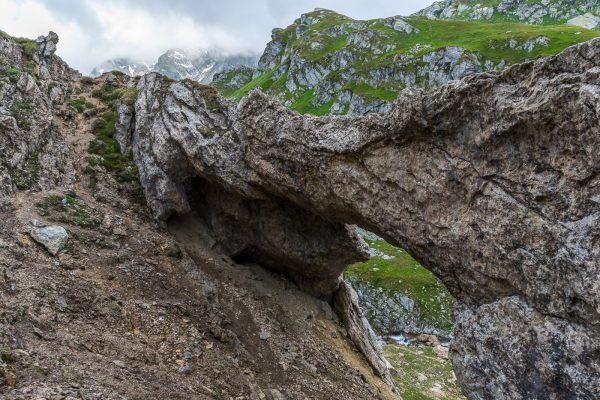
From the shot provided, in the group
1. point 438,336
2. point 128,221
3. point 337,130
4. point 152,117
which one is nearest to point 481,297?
point 337,130

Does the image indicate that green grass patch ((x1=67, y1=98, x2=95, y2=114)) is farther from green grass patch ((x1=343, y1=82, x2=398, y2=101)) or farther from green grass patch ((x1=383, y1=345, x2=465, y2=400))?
green grass patch ((x1=343, y1=82, x2=398, y2=101))

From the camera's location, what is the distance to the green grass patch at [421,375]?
37.3 meters

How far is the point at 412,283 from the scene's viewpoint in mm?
65312

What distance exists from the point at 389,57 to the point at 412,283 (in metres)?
99.1

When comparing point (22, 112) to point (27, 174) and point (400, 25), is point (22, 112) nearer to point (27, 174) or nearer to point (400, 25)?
point (27, 174)

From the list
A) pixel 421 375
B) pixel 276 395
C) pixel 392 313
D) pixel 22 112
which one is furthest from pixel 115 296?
pixel 392 313

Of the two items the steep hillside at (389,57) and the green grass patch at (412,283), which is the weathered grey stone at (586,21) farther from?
the green grass patch at (412,283)

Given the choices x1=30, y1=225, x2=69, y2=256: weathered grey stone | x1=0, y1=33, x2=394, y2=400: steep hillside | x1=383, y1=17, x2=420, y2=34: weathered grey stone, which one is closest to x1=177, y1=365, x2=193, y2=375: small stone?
x1=0, y1=33, x2=394, y2=400: steep hillside

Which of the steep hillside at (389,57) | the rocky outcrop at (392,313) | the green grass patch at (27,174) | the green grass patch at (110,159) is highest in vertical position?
the steep hillside at (389,57)

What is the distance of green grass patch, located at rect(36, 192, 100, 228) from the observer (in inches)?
1041

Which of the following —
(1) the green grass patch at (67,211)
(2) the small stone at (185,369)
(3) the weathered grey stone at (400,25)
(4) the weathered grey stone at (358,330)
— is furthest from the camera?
(3) the weathered grey stone at (400,25)

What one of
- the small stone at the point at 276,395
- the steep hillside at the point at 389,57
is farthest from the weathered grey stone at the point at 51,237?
the steep hillside at the point at 389,57

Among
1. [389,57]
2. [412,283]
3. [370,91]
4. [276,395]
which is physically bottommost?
[276,395]

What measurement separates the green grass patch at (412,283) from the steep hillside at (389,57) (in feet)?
193
